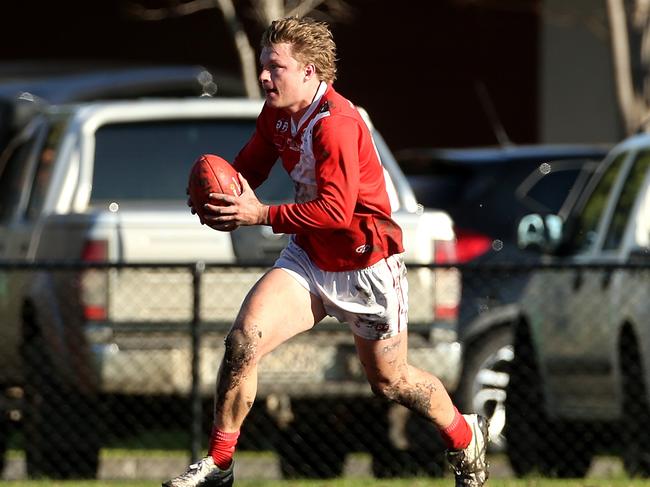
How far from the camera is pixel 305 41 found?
21.0 ft

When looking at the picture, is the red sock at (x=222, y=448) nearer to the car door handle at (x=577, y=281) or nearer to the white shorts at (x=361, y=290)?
the white shorts at (x=361, y=290)

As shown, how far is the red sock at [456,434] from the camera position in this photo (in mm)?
7043

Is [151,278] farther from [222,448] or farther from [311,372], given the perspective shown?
[222,448]

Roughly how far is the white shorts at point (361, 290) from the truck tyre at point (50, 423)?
12.2 ft

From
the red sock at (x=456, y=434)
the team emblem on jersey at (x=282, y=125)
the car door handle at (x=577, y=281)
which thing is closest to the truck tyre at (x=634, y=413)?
the car door handle at (x=577, y=281)

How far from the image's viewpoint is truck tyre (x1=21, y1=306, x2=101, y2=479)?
1020 cm

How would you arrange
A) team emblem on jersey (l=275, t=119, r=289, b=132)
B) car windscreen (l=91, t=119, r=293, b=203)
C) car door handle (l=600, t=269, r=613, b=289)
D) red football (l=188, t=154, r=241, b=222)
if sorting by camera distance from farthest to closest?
1. car windscreen (l=91, t=119, r=293, b=203)
2. car door handle (l=600, t=269, r=613, b=289)
3. team emblem on jersey (l=275, t=119, r=289, b=132)
4. red football (l=188, t=154, r=241, b=222)

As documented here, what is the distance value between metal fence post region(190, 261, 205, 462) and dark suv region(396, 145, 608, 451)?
159 cm

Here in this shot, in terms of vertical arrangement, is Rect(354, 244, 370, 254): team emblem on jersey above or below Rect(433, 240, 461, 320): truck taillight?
above

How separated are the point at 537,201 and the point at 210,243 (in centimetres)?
336

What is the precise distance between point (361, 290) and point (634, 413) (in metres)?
3.67

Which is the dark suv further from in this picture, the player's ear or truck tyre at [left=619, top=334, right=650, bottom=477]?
the player's ear

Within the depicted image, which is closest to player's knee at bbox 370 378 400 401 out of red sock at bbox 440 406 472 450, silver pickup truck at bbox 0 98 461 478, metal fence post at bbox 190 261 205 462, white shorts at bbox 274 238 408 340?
white shorts at bbox 274 238 408 340

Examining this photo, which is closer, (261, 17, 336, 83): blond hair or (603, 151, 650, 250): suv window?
(261, 17, 336, 83): blond hair
